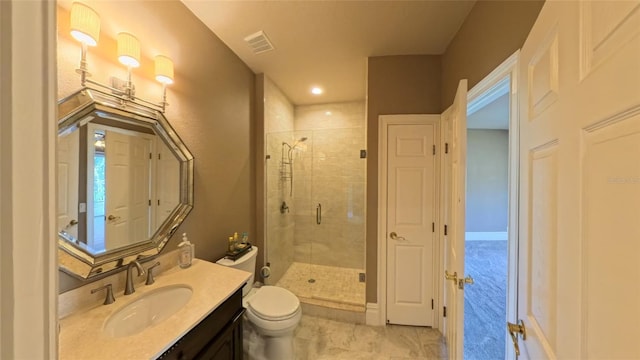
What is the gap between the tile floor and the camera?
→ 70.0 inches

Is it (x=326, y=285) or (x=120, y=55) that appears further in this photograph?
(x=326, y=285)

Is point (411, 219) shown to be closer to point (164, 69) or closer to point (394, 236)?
point (394, 236)

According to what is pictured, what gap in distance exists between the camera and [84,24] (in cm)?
96

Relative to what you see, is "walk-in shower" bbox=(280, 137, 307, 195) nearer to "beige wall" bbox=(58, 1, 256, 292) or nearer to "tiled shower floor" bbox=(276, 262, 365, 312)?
"beige wall" bbox=(58, 1, 256, 292)

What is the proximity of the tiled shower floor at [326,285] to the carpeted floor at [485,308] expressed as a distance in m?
0.96

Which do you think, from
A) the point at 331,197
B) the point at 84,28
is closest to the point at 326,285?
the point at 331,197

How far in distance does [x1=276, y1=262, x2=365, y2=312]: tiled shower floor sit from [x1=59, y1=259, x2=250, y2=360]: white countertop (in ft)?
4.24

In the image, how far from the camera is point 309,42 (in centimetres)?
195

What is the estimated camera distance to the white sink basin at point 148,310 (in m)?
1.03

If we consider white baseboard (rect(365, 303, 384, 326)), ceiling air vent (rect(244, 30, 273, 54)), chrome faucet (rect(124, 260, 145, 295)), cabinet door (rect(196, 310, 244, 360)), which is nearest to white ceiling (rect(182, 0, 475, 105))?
ceiling air vent (rect(244, 30, 273, 54))

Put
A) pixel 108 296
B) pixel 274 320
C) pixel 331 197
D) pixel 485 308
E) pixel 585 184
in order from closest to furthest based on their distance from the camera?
pixel 585 184, pixel 108 296, pixel 274 320, pixel 485 308, pixel 331 197

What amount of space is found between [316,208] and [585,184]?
2698 mm

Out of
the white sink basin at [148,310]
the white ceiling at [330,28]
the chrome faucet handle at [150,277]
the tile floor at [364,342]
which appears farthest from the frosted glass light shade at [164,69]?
the tile floor at [364,342]

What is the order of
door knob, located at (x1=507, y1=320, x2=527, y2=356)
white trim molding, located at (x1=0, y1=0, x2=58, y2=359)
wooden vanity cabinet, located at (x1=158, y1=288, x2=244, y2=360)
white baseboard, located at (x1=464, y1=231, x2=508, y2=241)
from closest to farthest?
white trim molding, located at (x1=0, y1=0, x2=58, y2=359), door knob, located at (x1=507, y1=320, x2=527, y2=356), wooden vanity cabinet, located at (x1=158, y1=288, x2=244, y2=360), white baseboard, located at (x1=464, y1=231, x2=508, y2=241)
